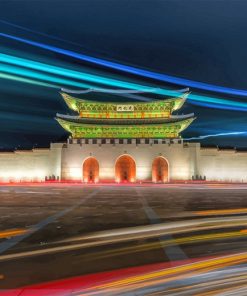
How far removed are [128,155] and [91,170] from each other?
479 centimetres

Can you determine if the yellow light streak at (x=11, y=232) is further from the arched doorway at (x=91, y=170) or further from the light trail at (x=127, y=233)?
the arched doorway at (x=91, y=170)

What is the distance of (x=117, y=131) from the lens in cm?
3644

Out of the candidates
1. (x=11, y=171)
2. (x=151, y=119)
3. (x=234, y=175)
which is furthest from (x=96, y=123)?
(x=234, y=175)

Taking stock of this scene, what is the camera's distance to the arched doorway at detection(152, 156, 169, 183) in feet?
116

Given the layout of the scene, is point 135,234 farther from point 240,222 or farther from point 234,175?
point 234,175

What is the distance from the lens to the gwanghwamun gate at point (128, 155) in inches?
1355

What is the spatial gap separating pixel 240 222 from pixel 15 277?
7.29 meters

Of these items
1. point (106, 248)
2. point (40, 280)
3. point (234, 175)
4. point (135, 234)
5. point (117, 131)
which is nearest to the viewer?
point (40, 280)

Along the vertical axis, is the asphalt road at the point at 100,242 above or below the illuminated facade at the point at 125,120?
below

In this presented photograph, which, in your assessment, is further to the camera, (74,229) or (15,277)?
(74,229)

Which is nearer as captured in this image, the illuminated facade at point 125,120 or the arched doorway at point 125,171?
the arched doorway at point 125,171

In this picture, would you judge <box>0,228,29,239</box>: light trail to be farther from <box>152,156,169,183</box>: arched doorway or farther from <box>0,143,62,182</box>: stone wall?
<box>152,156,169,183</box>: arched doorway

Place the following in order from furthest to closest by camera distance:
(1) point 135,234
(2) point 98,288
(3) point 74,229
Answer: (3) point 74,229, (1) point 135,234, (2) point 98,288

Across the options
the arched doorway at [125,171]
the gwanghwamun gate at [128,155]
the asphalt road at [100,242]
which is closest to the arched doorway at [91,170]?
the gwanghwamun gate at [128,155]
